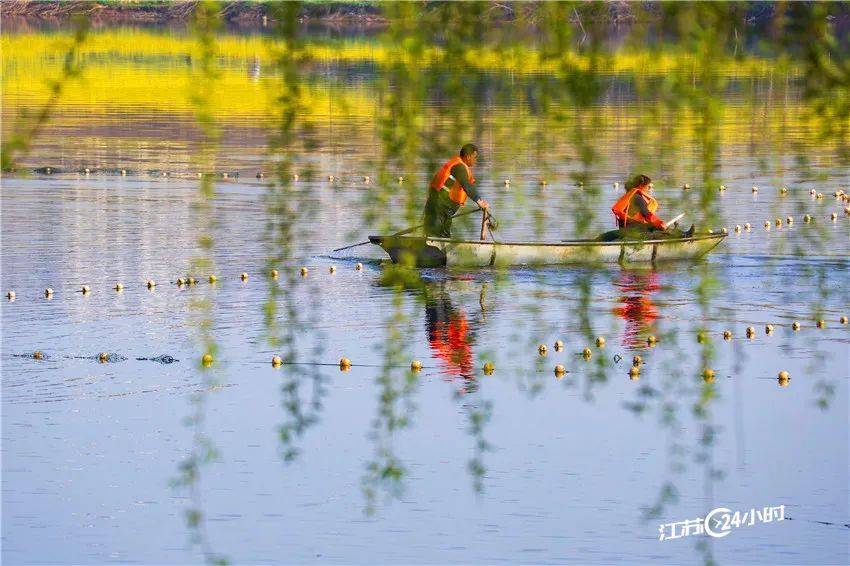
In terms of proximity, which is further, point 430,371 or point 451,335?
point 451,335

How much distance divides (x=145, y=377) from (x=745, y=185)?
81.3ft

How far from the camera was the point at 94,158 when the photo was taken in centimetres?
4462

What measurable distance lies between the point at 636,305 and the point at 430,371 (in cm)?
556

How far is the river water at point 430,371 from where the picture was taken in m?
5.13

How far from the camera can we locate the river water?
5.13 metres

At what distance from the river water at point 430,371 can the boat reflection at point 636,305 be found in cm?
8

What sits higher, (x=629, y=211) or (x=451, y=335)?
(x=629, y=211)

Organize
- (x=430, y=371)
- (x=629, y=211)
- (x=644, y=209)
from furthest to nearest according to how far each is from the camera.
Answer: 1. (x=644, y=209)
2. (x=629, y=211)
3. (x=430, y=371)

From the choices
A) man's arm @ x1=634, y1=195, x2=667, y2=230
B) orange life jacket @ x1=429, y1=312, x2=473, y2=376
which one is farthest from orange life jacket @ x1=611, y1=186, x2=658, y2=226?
orange life jacket @ x1=429, y1=312, x2=473, y2=376

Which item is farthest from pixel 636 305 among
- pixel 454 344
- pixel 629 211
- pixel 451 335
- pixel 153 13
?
pixel 153 13

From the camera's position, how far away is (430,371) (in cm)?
1925

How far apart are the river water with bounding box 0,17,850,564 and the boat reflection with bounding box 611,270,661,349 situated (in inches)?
3.2

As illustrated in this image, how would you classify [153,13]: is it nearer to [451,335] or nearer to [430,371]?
[451,335]

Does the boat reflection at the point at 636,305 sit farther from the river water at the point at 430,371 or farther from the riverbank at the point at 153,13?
the riverbank at the point at 153,13
